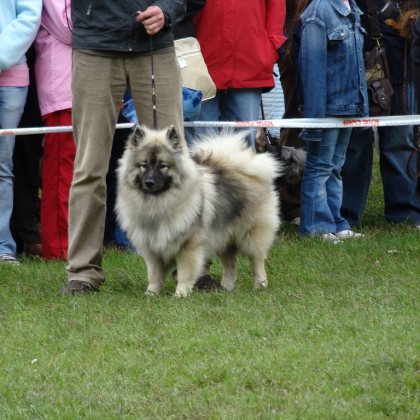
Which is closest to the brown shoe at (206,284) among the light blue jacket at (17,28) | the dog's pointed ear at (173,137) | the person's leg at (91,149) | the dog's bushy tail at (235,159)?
the person's leg at (91,149)

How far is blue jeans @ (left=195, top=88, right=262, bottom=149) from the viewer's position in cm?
660

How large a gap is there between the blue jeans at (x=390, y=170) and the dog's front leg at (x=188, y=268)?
3.04m

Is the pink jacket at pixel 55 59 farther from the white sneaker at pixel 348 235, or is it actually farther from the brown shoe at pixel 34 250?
the white sneaker at pixel 348 235

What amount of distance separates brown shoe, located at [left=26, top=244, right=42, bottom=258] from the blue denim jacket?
8.31 ft

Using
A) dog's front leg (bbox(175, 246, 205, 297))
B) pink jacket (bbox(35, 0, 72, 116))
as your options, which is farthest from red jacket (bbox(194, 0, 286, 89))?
dog's front leg (bbox(175, 246, 205, 297))

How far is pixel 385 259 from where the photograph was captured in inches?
228

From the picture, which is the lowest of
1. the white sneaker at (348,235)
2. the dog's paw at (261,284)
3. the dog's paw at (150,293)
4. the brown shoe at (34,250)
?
the white sneaker at (348,235)

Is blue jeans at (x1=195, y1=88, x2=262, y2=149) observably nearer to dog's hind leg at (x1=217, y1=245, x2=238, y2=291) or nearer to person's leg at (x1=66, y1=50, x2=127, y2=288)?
dog's hind leg at (x1=217, y1=245, x2=238, y2=291)

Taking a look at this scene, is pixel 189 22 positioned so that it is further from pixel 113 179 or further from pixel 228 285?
pixel 228 285

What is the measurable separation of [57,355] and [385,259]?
2972 millimetres

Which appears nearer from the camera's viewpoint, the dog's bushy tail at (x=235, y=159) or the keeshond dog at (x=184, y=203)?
the keeshond dog at (x=184, y=203)

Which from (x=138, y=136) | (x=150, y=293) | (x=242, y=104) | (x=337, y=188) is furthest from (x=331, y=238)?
(x=138, y=136)

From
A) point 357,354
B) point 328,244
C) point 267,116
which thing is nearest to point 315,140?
point 328,244

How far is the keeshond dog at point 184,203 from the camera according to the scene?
475 centimetres
